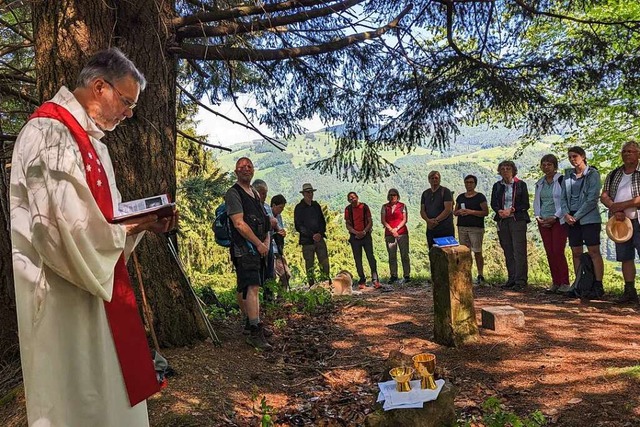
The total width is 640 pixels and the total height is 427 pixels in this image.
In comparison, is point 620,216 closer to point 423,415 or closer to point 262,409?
point 423,415

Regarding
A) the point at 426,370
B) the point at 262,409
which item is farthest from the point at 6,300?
the point at 426,370

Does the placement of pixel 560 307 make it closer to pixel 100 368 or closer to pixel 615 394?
pixel 615 394

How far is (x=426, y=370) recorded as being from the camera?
306 cm

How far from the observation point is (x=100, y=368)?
191 cm

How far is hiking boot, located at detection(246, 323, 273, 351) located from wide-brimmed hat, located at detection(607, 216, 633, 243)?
424 centimetres

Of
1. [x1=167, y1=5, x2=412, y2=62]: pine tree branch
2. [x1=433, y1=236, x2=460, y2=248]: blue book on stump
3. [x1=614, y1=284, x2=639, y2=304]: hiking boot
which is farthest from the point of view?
[x1=614, y1=284, x2=639, y2=304]: hiking boot

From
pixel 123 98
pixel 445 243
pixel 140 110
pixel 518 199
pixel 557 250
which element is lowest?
pixel 557 250

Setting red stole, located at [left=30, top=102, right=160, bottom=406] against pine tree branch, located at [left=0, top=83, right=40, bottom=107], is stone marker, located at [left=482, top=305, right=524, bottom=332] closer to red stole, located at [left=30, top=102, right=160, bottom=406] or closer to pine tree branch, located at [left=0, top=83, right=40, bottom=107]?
red stole, located at [left=30, top=102, right=160, bottom=406]

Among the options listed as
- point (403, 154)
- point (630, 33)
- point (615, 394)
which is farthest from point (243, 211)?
point (630, 33)

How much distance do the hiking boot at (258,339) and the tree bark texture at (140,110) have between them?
0.53 metres

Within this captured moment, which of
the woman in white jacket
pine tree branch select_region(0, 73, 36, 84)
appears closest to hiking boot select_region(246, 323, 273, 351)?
pine tree branch select_region(0, 73, 36, 84)

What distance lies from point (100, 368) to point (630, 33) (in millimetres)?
6127

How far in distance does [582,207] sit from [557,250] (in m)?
0.98

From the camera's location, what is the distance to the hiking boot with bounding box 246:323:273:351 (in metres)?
4.59
